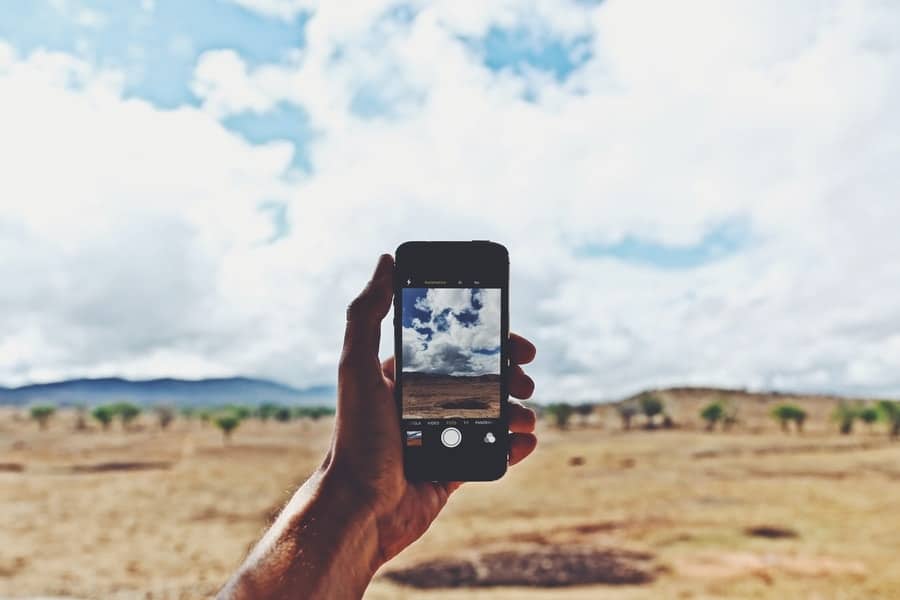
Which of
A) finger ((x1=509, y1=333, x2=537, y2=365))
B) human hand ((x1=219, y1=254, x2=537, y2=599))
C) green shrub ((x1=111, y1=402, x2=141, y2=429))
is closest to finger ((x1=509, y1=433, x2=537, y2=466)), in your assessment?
human hand ((x1=219, y1=254, x2=537, y2=599))

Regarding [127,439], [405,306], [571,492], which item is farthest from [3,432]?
[405,306]

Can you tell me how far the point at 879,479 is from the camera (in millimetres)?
30688

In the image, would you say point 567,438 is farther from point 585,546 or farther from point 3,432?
point 3,432

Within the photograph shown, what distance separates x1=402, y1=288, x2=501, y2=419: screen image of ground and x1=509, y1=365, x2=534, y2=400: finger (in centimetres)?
5

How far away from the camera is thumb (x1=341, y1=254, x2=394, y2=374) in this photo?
2625mm

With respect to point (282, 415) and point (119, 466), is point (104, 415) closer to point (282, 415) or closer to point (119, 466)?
point (282, 415)

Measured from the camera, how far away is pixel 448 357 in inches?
118

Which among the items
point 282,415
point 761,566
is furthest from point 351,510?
point 282,415

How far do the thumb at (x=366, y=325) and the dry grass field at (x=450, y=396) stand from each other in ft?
0.86

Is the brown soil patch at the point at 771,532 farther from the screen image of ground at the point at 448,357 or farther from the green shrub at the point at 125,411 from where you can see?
the green shrub at the point at 125,411

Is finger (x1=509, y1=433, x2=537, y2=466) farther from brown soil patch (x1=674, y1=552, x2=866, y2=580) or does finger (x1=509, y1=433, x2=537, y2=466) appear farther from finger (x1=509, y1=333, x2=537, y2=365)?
brown soil patch (x1=674, y1=552, x2=866, y2=580)

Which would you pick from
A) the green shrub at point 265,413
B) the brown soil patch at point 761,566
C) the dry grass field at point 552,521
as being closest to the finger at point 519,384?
the dry grass field at point 552,521

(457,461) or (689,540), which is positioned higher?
(457,461)

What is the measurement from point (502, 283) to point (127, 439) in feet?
190
